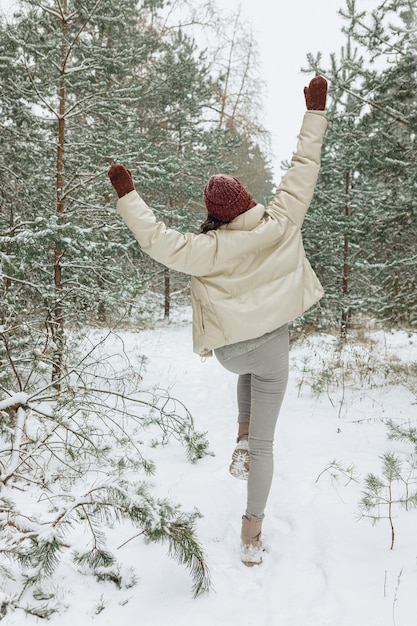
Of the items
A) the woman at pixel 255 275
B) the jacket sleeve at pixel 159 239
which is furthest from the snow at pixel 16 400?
the jacket sleeve at pixel 159 239

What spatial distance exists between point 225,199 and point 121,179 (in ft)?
1.72

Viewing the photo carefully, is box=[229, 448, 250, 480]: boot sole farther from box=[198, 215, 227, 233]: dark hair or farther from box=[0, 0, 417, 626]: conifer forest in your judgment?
box=[198, 215, 227, 233]: dark hair

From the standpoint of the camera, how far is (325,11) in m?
5.86

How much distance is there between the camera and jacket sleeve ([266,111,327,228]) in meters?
2.19

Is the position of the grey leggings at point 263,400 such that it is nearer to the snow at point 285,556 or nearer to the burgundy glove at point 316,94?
the snow at point 285,556

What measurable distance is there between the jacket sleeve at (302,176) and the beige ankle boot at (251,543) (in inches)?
65.3

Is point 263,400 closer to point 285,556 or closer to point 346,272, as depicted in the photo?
point 285,556

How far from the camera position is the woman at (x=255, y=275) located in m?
2.12

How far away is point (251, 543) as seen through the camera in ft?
7.55

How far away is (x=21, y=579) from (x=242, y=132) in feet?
59.4

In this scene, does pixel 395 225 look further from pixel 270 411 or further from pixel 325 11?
pixel 270 411

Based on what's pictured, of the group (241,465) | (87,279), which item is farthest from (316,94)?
(87,279)

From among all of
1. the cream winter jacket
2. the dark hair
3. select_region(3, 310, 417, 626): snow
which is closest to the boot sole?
select_region(3, 310, 417, 626): snow

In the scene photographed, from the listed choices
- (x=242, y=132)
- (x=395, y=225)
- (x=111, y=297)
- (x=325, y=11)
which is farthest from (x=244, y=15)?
(x=111, y=297)
